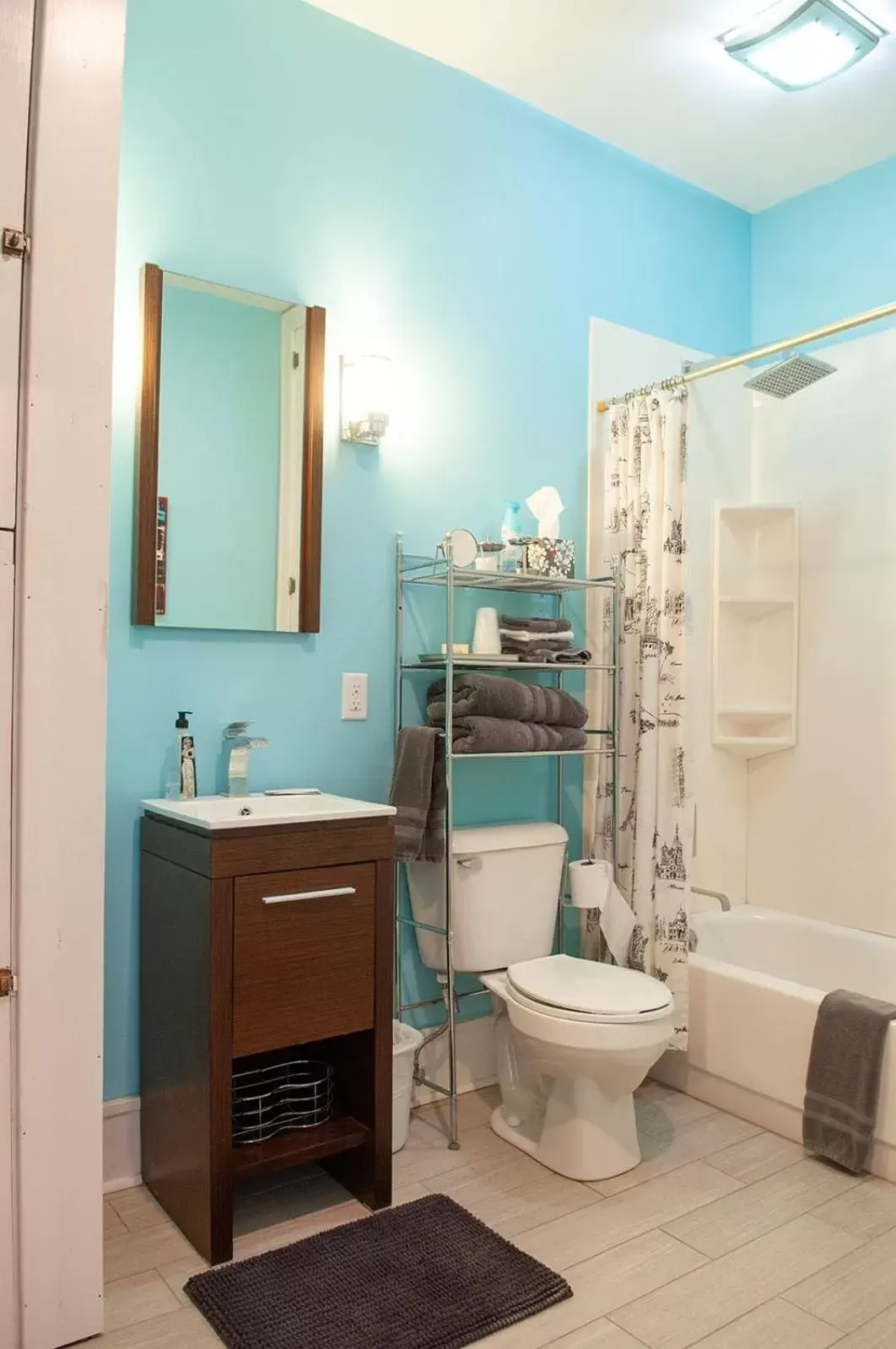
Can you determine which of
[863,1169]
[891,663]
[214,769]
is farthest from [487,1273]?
[891,663]

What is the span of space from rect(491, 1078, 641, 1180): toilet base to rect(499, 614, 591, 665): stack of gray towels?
1.12 m

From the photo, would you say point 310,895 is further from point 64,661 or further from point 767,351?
point 767,351

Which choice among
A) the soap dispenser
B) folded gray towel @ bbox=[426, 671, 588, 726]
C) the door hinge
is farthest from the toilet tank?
the door hinge

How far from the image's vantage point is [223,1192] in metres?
1.99

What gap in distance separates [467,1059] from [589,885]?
64 cm

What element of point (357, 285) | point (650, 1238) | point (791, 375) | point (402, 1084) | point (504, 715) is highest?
point (357, 285)

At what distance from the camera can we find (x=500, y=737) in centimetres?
263

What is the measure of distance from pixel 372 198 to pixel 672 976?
233cm

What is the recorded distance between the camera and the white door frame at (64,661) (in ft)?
5.53

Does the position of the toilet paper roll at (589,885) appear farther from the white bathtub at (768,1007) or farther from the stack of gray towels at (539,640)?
the stack of gray towels at (539,640)

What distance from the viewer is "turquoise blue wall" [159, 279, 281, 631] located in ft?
7.79

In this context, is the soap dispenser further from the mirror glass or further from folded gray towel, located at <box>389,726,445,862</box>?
folded gray towel, located at <box>389,726,445,862</box>

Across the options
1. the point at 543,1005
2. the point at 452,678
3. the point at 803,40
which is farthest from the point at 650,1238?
the point at 803,40

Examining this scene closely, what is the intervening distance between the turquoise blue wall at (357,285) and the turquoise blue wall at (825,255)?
52 centimetres
